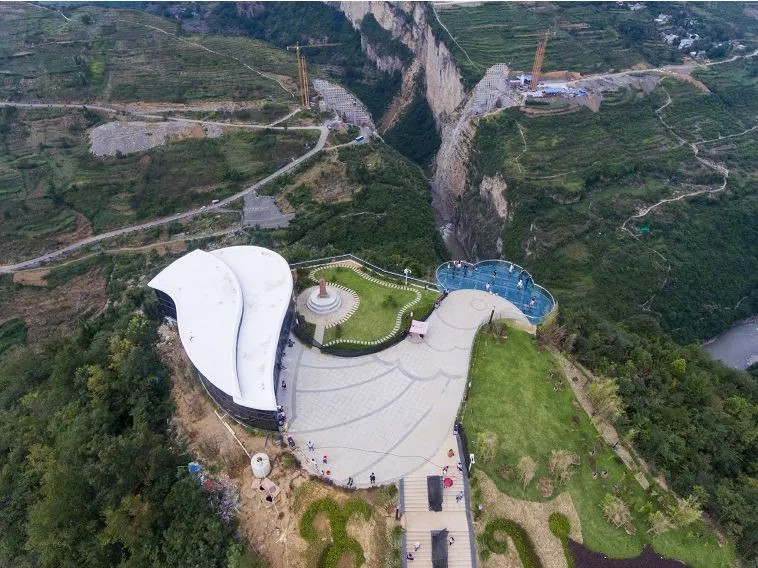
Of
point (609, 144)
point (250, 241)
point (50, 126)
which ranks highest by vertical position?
point (609, 144)

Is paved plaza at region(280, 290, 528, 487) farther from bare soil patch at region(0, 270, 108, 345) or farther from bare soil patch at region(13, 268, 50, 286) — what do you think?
bare soil patch at region(13, 268, 50, 286)

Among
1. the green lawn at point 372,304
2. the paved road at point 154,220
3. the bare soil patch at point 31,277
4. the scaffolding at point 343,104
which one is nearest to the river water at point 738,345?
the green lawn at point 372,304

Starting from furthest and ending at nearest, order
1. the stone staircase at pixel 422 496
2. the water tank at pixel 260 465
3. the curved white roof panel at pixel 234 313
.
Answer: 1. the curved white roof panel at pixel 234 313
2. the water tank at pixel 260 465
3. the stone staircase at pixel 422 496

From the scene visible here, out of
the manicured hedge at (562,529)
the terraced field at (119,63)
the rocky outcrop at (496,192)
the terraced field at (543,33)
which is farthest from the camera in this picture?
the terraced field at (543,33)

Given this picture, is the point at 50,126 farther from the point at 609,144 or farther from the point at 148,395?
the point at 609,144

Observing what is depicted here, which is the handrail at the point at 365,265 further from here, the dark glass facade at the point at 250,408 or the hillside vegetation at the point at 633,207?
the hillside vegetation at the point at 633,207

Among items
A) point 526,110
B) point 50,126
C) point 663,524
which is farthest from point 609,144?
point 50,126

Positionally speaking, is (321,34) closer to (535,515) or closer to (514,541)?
(535,515)
